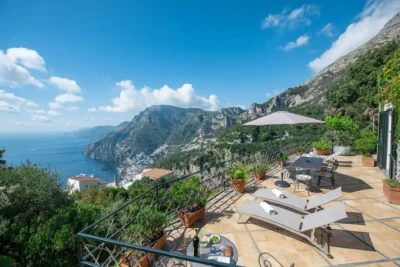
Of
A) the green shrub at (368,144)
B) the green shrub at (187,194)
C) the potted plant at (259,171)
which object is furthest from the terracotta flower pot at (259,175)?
the green shrub at (368,144)

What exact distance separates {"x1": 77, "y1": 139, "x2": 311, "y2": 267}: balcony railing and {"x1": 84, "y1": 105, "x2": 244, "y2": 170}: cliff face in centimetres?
9172

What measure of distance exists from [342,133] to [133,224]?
11742mm

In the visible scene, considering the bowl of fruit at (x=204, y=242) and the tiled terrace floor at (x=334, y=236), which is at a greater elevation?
the bowl of fruit at (x=204, y=242)

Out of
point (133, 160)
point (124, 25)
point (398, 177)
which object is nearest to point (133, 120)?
point (133, 160)

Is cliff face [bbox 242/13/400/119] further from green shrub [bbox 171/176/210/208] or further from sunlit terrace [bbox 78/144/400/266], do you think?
green shrub [bbox 171/176/210/208]

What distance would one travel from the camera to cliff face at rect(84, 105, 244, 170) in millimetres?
117812

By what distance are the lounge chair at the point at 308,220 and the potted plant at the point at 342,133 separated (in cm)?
888

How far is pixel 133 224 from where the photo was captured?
3545mm

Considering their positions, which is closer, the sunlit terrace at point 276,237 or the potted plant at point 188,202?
the sunlit terrace at point 276,237

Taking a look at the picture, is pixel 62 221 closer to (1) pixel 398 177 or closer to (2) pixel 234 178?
(2) pixel 234 178

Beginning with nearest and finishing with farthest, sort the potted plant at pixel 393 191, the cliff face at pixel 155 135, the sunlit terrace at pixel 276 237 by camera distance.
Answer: the sunlit terrace at pixel 276 237 < the potted plant at pixel 393 191 < the cliff face at pixel 155 135

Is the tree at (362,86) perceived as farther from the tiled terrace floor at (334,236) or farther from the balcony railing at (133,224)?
the tiled terrace floor at (334,236)

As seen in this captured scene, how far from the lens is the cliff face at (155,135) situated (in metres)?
118

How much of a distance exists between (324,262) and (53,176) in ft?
25.7
